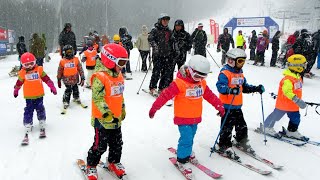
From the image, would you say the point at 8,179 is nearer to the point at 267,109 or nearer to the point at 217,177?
the point at 217,177

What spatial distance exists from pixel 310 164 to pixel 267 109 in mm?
3494

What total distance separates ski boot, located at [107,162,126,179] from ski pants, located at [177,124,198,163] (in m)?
0.89

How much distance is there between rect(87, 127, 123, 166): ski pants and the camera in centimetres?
425

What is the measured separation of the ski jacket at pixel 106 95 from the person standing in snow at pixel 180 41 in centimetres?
501

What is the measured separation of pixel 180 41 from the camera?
941 cm

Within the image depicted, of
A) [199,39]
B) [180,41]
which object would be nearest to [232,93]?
[180,41]

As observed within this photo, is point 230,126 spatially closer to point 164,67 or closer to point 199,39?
point 164,67

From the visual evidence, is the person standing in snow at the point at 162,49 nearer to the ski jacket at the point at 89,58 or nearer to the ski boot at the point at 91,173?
the ski jacket at the point at 89,58

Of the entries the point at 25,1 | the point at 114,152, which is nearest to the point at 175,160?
the point at 114,152

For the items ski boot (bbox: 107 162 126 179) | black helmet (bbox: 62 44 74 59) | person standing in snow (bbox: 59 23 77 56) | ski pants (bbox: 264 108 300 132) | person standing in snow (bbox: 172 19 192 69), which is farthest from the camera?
person standing in snow (bbox: 59 23 77 56)

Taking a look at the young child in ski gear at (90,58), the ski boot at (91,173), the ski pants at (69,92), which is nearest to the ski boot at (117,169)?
the ski boot at (91,173)

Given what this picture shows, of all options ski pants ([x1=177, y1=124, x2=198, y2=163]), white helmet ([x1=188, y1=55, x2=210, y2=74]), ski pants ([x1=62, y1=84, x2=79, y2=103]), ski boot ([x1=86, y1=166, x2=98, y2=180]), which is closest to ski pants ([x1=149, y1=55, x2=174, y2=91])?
ski pants ([x1=62, y1=84, x2=79, y2=103])

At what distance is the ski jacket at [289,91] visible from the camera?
5.64 meters

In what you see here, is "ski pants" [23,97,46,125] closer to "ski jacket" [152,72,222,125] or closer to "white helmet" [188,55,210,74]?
"ski jacket" [152,72,222,125]
